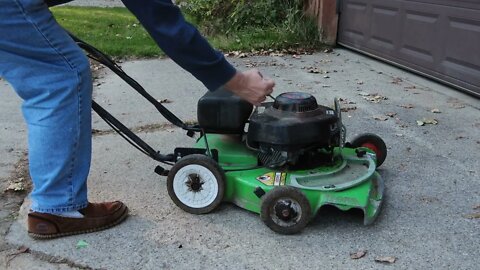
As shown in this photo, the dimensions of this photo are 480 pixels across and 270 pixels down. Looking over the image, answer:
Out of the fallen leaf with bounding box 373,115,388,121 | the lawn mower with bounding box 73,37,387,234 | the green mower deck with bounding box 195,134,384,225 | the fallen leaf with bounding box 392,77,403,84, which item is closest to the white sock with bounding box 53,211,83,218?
the lawn mower with bounding box 73,37,387,234

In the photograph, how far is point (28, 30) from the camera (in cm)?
230

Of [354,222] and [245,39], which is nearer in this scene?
[354,222]

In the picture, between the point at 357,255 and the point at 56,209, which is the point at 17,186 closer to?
the point at 56,209

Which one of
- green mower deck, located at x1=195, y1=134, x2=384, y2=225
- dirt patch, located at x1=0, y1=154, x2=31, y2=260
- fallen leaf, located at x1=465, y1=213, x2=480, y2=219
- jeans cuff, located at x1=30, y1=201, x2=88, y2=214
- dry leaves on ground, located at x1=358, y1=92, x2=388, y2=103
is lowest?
dry leaves on ground, located at x1=358, y1=92, x2=388, y2=103

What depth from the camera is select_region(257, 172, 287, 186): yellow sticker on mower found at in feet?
9.08

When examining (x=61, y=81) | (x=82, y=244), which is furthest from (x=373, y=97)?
(x=61, y=81)

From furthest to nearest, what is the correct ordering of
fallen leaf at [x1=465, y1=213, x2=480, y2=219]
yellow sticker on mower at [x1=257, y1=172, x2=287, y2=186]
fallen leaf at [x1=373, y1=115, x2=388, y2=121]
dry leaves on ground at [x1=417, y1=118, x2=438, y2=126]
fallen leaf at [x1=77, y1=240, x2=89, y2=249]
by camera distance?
fallen leaf at [x1=373, y1=115, x2=388, y2=121] < dry leaves on ground at [x1=417, y1=118, x2=438, y2=126] < fallen leaf at [x1=465, y1=213, x2=480, y2=219] < yellow sticker on mower at [x1=257, y1=172, x2=287, y2=186] < fallen leaf at [x1=77, y1=240, x2=89, y2=249]

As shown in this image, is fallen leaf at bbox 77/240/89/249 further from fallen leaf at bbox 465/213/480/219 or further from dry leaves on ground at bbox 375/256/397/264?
fallen leaf at bbox 465/213/480/219

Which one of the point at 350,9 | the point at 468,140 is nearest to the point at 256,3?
the point at 350,9

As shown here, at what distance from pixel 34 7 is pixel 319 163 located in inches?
61.4

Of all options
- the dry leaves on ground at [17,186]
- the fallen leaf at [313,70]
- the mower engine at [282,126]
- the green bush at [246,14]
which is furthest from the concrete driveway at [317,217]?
the green bush at [246,14]

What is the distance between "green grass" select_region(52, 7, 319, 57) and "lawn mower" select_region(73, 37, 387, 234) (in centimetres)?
489

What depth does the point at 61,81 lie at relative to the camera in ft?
7.94

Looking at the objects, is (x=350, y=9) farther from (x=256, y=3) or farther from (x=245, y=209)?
(x=245, y=209)
